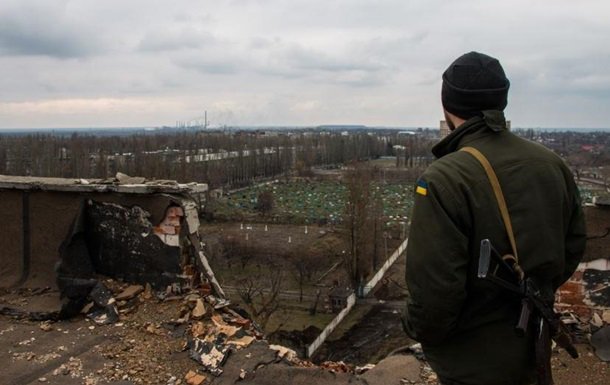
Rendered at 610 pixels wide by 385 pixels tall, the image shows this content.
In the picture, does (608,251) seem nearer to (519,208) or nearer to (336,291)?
(519,208)

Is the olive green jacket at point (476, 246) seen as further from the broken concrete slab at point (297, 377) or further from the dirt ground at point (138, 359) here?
the dirt ground at point (138, 359)

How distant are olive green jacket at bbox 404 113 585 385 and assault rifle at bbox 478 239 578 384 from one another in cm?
4

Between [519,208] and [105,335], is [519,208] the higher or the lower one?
the higher one

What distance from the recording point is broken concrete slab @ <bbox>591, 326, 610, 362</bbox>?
427 cm

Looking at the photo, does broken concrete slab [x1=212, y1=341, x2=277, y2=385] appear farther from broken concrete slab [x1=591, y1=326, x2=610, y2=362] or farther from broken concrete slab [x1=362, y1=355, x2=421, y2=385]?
broken concrete slab [x1=591, y1=326, x2=610, y2=362]

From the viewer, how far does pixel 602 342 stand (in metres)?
4.38

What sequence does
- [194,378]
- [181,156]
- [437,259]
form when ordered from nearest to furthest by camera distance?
[437,259]
[194,378]
[181,156]

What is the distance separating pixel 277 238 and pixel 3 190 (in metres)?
27.7

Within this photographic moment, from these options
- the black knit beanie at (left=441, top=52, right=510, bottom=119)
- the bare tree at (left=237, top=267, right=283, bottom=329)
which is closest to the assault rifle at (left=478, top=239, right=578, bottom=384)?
the black knit beanie at (left=441, top=52, right=510, bottom=119)

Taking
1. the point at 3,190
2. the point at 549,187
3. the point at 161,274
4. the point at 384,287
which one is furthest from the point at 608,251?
the point at 384,287

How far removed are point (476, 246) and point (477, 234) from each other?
4 centimetres

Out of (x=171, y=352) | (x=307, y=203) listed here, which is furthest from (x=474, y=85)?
(x=307, y=203)

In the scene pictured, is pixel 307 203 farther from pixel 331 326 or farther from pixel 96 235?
pixel 96 235

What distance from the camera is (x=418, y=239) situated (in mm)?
1847
